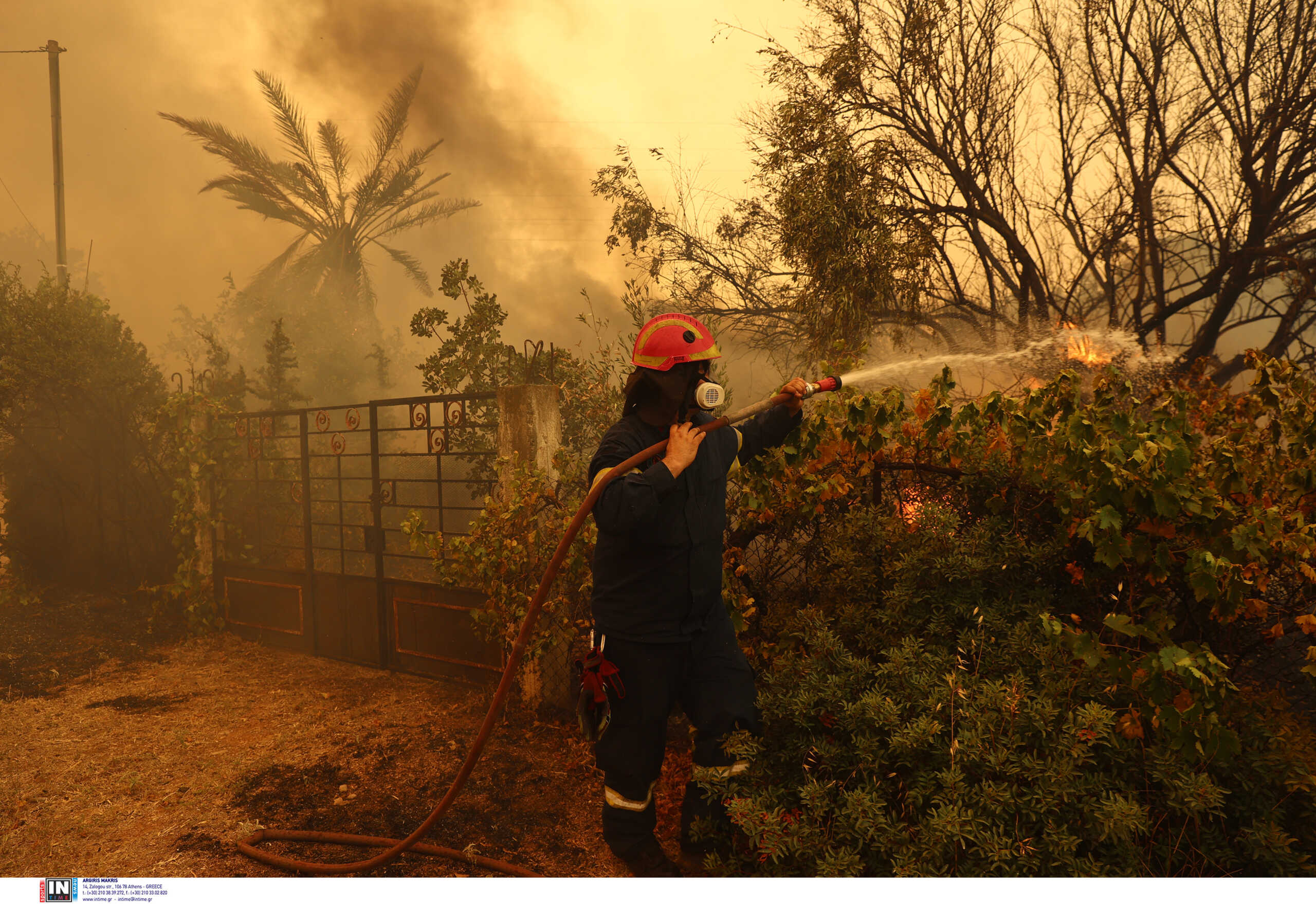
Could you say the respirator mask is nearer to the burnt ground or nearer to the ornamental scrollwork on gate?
the ornamental scrollwork on gate

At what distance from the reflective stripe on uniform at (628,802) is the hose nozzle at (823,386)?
169cm

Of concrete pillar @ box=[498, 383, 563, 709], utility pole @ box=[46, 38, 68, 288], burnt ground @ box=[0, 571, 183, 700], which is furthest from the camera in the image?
utility pole @ box=[46, 38, 68, 288]

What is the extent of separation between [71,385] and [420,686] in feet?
20.2

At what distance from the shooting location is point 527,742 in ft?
15.4

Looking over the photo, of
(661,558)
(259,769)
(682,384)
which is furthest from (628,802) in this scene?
(259,769)

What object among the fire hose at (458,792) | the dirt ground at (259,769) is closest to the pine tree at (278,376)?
the dirt ground at (259,769)

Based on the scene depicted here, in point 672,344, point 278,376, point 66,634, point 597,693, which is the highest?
point 278,376

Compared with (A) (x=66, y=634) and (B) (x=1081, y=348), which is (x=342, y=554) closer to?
(A) (x=66, y=634)

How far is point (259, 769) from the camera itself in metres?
4.52

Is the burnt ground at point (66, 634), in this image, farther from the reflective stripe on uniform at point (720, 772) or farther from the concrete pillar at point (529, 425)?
the reflective stripe on uniform at point (720, 772)

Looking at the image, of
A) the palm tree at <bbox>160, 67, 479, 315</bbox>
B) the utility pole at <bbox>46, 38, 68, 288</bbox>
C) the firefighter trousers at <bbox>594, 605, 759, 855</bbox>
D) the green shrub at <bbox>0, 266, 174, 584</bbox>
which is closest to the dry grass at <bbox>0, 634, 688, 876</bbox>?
the firefighter trousers at <bbox>594, 605, 759, 855</bbox>

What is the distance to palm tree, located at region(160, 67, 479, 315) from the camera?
1143 centimetres

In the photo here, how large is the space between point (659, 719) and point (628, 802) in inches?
14.3

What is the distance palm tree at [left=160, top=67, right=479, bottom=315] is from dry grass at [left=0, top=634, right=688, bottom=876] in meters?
8.39
